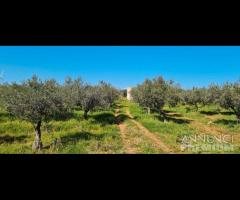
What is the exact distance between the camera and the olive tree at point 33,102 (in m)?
14.3

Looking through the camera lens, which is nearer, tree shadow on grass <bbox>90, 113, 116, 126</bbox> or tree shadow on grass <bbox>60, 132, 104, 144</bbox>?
tree shadow on grass <bbox>60, 132, 104, 144</bbox>

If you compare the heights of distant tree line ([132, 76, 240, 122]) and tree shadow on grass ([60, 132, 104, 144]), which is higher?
distant tree line ([132, 76, 240, 122])

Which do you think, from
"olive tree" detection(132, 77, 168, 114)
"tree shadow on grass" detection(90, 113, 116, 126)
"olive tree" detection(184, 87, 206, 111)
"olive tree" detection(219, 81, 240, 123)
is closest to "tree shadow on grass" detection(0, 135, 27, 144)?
"tree shadow on grass" detection(90, 113, 116, 126)

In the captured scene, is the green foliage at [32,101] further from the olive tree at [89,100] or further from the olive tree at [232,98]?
the olive tree at [232,98]

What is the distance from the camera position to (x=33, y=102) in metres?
14.3

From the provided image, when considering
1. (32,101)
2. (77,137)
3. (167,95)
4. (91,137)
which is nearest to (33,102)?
(32,101)

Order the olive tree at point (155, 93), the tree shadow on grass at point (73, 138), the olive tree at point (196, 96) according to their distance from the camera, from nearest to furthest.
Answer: the tree shadow on grass at point (73, 138) → the olive tree at point (155, 93) → the olive tree at point (196, 96)

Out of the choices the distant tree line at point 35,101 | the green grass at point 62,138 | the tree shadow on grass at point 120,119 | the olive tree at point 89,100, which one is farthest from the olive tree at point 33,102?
the tree shadow on grass at point 120,119

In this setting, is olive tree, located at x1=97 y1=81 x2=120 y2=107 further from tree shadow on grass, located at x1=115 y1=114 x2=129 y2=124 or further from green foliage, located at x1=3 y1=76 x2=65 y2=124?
green foliage, located at x1=3 y1=76 x2=65 y2=124

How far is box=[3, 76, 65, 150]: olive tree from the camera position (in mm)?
14344

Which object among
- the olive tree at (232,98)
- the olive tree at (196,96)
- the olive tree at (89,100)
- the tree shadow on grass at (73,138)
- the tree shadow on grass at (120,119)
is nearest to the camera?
the tree shadow on grass at (73,138)
